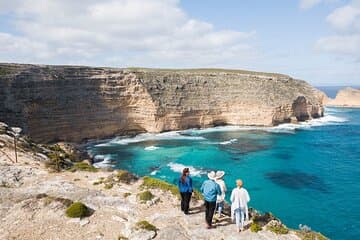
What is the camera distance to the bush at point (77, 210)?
15820 millimetres

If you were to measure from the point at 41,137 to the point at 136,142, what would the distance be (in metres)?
17.7

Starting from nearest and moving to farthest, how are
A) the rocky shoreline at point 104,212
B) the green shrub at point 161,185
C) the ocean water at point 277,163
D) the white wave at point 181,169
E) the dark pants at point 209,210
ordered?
the dark pants at point 209,210
the rocky shoreline at point 104,212
the green shrub at point 161,185
the ocean water at point 277,163
the white wave at point 181,169

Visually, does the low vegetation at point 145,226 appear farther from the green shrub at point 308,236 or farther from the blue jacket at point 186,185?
the green shrub at point 308,236

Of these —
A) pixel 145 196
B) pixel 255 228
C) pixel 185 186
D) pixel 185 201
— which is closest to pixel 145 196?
pixel 145 196

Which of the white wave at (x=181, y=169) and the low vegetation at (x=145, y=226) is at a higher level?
the low vegetation at (x=145, y=226)

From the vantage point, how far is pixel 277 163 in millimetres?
49219

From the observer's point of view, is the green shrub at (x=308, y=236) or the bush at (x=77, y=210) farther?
the bush at (x=77, y=210)

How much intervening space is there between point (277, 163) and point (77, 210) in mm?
39023

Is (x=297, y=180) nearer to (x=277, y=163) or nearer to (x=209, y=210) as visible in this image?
(x=277, y=163)

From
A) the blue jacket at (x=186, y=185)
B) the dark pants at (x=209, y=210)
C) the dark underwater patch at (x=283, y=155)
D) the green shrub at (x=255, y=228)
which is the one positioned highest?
the blue jacket at (x=186, y=185)

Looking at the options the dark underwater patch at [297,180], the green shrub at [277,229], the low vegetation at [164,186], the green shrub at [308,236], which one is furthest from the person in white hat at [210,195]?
the dark underwater patch at [297,180]

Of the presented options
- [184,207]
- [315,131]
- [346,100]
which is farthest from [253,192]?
[346,100]

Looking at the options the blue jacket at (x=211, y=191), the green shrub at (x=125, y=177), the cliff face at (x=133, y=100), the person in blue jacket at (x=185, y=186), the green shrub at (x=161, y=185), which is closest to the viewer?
the blue jacket at (x=211, y=191)

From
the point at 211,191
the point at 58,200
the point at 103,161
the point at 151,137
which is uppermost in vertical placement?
the point at 211,191
